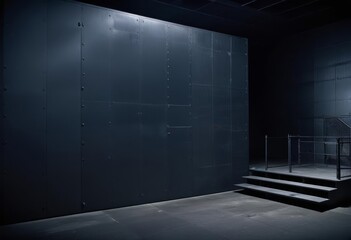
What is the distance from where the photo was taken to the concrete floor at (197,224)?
449cm

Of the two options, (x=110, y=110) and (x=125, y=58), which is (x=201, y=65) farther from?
(x=110, y=110)

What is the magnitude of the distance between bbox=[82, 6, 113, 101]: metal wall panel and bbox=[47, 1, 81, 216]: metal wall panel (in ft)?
0.43

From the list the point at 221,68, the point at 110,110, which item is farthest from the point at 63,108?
the point at 221,68

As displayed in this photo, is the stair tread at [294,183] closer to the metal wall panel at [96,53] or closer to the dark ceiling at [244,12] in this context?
the metal wall panel at [96,53]

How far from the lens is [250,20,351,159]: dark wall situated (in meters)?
9.05

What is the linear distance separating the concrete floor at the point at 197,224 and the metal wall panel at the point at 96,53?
94.3 inches

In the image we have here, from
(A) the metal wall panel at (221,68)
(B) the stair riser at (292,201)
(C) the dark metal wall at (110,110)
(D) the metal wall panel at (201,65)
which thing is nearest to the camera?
(C) the dark metal wall at (110,110)

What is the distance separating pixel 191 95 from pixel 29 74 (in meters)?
3.58

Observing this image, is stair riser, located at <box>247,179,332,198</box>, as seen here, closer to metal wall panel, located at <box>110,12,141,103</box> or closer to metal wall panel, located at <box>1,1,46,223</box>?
metal wall panel, located at <box>110,12,141,103</box>

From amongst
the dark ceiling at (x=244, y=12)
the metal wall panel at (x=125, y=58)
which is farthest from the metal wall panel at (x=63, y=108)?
the dark ceiling at (x=244, y=12)

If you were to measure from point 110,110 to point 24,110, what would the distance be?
1593 mm

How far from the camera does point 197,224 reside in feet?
16.4

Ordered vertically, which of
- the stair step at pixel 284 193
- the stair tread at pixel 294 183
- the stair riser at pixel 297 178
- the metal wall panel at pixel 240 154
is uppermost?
the metal wall panel at pixel 240 154

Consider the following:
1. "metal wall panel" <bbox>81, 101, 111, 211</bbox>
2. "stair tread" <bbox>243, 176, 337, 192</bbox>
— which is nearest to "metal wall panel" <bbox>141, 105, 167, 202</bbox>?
"metal wall panel" <bbox>81, 101, 111, 211</bbox>
